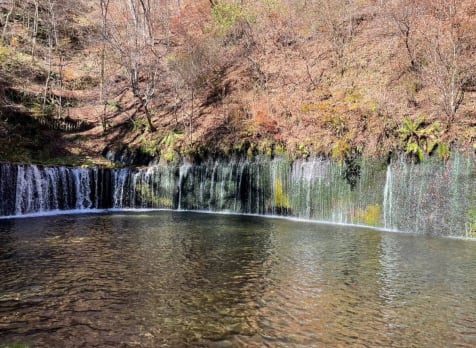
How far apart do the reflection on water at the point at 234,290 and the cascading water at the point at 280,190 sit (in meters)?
1.99

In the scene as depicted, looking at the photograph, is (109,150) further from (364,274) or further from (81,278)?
(364,274)

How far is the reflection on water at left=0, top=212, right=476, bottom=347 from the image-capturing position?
5.77 meters

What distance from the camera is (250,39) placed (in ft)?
97.9

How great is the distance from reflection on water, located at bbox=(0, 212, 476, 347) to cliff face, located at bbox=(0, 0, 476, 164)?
649 cm

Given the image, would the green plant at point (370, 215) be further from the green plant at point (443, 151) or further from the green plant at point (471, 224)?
the green plant at point (471, 224)

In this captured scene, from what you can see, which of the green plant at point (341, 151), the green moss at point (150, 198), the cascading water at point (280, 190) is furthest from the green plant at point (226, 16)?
the green plant at point (341, 151)

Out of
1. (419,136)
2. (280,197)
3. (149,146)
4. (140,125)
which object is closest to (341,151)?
(419,136)

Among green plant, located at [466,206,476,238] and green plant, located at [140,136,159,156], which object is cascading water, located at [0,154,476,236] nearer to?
green plant, located at [466,206,476,238]

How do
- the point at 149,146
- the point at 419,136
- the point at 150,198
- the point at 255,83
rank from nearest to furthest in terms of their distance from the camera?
the point at 419,136 < the point at 150,198 < the point at 149,146 < the point at 255,83

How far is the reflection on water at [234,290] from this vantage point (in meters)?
5.77

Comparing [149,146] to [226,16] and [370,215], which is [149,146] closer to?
[226,16]

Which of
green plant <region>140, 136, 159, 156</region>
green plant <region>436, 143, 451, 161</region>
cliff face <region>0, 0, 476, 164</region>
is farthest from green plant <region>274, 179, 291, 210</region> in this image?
green plant <region>140, 136, 159, 156</region>

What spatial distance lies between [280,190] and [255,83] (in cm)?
990

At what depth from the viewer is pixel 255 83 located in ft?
87.7
